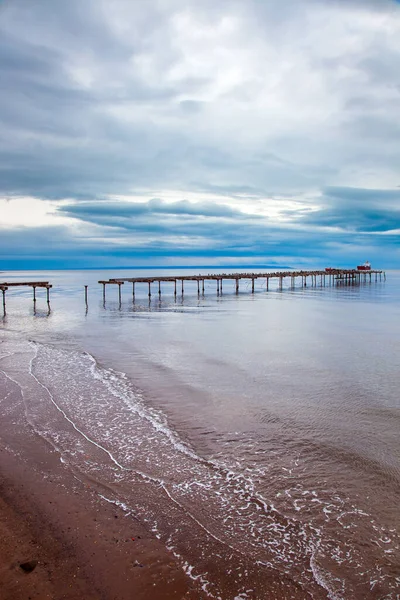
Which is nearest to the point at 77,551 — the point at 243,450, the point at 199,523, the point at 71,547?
the point at 71,547

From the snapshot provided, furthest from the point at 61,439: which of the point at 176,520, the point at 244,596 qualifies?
the point at 244,596

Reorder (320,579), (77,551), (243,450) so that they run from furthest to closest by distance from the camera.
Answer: (243,450) < (77,551) < (320,579)

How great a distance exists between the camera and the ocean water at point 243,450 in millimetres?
5801

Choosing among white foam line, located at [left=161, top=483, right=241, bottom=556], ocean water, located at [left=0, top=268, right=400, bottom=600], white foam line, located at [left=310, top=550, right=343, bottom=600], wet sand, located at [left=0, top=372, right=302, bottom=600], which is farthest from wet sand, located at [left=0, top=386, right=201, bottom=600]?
white foam line, located at [left=310, top=550, right=343, bottom=600]

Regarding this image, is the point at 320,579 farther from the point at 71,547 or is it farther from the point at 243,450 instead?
the point at 243,450

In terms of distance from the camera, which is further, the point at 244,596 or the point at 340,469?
the point at 340,469

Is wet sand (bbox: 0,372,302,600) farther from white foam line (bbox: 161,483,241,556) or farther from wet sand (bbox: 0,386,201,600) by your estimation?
white foam line (bbox: 161,483,241,556)

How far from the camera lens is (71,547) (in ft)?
18.9

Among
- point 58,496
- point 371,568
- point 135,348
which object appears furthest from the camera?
point 135,348

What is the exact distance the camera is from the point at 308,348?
862 inches

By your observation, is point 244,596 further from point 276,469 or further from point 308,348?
point 308,348

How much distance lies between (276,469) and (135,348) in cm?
1425

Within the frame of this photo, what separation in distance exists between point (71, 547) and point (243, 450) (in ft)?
14.8

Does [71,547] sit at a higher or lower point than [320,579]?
higher
